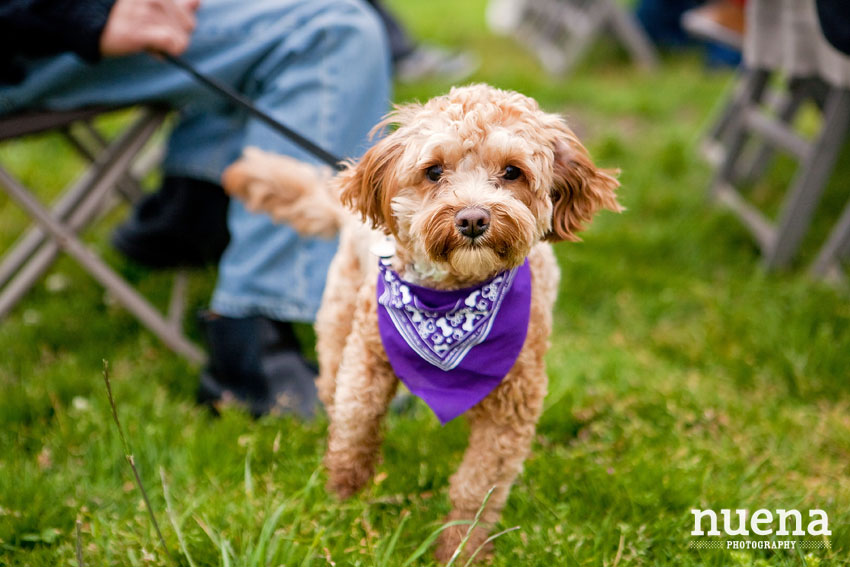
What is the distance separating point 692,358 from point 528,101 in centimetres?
189

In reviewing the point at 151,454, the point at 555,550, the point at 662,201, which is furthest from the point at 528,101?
the point at 662,201

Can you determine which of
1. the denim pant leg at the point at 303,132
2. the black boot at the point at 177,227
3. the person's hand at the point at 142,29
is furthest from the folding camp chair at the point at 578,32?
the person's hand at the point at 142,29

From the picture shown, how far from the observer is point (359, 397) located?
7.00 feet

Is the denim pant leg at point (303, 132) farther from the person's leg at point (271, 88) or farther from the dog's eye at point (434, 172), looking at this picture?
the dog's eye at point (434, 172)

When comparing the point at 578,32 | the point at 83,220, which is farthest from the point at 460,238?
the point at 578,32

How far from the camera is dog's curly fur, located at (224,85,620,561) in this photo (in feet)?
6.16

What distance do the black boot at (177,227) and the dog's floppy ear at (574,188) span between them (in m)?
1.97

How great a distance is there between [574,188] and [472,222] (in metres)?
0.38

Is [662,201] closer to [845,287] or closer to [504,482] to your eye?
[845,287]

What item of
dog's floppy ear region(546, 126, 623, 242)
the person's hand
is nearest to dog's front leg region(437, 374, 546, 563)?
dog's floppy ear region(546, 126, 623, 242)

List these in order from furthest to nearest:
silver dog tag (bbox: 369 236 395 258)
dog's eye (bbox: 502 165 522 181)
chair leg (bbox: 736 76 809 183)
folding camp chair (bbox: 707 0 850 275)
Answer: chair leg (bbox: 736 76 809 183)
folding camp chair (bbox: 707 0 850 275)
silver dog tag (bbox: 369 236 395 258)
dog's eye (bbox: 502 165 522 181)

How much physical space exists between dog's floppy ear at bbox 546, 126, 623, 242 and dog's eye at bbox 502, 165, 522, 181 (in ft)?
0.39

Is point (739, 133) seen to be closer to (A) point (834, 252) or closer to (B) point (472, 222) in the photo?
(A) point (834, 252)

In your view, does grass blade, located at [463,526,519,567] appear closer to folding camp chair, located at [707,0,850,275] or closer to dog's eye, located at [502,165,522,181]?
dog's eye, located at [502,165,522,181]
